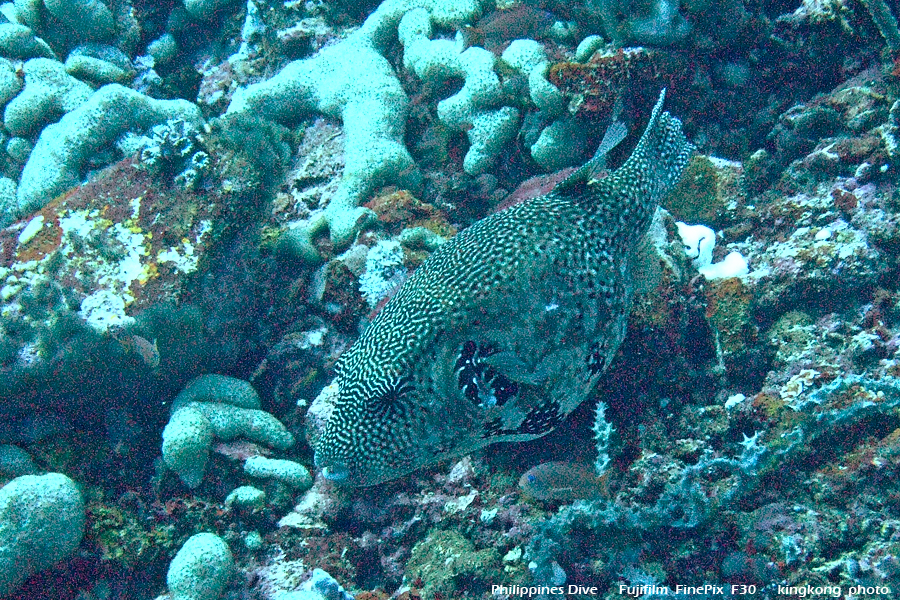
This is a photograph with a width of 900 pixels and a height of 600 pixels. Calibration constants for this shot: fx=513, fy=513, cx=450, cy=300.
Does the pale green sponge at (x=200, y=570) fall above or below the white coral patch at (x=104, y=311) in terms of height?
below

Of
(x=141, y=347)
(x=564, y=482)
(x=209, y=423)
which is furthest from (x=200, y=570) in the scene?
(x=564, y=482)

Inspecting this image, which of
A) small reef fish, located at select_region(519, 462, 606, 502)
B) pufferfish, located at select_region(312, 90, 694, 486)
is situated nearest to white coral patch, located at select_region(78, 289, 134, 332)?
→ pufferfish, located at select_region(312, 90, 694, 486)

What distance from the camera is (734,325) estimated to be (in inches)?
194

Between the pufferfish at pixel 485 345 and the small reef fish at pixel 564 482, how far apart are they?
1.15ft

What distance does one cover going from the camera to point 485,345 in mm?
3475

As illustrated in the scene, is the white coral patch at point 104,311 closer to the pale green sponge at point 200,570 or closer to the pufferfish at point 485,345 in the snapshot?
the pale green sponge at point 200,570

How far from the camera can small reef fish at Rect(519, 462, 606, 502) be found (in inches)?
154

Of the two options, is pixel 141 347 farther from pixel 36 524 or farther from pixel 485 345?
pixel 485 345

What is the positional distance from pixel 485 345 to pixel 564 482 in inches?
52.9

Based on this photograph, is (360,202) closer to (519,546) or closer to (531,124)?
(531,124)

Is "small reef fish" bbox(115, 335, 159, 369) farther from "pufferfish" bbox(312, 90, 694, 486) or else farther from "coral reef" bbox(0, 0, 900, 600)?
"pufferfish" bbox(312, 90, 694, 486)

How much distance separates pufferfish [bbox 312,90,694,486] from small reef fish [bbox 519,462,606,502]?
1.15ft

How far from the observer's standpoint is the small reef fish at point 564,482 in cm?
392

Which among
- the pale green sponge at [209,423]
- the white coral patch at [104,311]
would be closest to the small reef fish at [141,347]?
the white coral patch at [104,311]
